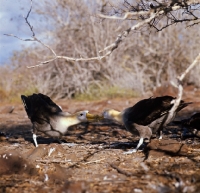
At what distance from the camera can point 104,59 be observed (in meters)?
18.6

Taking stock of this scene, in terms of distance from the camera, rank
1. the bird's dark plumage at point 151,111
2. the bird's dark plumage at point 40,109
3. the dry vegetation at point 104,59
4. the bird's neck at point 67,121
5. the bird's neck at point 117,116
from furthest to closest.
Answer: the dry vegetation at point 104,59, the bird's dark plumage at point 40,109, the bird's neck at point 67,121, the bird's neck at point 117,116, the bird's dark plumage at point 151,111

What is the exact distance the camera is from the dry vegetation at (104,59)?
18000mm

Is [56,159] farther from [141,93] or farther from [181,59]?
[181,59]

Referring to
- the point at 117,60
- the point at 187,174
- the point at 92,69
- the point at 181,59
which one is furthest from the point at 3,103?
the point at 187,174

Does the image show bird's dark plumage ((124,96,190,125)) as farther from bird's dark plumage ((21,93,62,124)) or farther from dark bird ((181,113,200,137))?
bird's dark plumage ((21,93,62,124))

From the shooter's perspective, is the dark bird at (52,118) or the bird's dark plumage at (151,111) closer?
the bird's dark plumage at (151,111)

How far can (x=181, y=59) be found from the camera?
18.2 meters

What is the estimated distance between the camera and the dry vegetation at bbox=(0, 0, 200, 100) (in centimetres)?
1800

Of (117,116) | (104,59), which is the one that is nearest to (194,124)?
(117,116)

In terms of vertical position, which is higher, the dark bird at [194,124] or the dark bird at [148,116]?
the dark bird at [148,116]

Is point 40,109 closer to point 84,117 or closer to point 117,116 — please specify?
point 84,117

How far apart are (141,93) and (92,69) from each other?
2.70 m

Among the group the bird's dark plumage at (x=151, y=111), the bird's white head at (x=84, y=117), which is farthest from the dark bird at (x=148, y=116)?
the bird's white head at (x=84, y=117)

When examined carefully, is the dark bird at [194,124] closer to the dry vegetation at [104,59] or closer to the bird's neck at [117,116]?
the bird's neck at [117,116]
